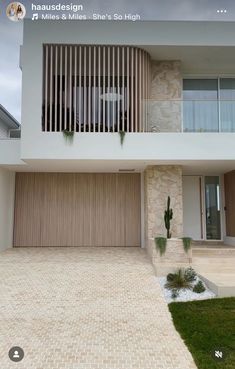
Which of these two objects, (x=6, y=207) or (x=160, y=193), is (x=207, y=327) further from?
(x=6, y=207)

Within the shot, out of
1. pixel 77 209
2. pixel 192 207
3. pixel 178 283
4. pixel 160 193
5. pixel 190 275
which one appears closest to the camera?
pixel 178 283

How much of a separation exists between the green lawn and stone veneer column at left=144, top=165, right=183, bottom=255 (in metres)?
5.21

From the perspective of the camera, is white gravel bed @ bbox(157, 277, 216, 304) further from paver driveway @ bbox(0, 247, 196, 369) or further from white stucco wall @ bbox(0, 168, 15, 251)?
white stucco wall @ bbox(0, 168, 15, 251)

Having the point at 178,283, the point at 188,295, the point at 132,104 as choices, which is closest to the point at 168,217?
the point at 178,283

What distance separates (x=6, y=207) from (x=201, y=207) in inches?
346

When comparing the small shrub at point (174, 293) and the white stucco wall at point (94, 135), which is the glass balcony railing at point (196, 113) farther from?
the small shrub at point (174, 293)

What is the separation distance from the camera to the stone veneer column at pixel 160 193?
1275 cm

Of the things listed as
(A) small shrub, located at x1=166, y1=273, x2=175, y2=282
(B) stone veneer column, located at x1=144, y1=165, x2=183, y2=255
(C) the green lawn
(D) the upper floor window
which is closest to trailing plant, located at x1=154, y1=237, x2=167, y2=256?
(A) small shrub, located at x1=166, y1=273, x2=175, y2=282

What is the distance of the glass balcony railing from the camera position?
12.0 meters

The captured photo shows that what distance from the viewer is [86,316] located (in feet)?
22.3

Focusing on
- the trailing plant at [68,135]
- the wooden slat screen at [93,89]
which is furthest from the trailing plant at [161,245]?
the trailing plant at [68,135]

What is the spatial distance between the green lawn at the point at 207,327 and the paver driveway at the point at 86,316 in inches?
8.2

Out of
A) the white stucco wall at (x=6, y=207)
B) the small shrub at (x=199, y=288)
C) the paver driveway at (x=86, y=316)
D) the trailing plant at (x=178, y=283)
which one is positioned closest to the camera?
the paver driveway at (x=86, y=316)

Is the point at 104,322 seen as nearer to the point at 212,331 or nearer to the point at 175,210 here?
the point at 212,331
